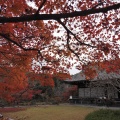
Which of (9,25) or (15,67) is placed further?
(15,67)

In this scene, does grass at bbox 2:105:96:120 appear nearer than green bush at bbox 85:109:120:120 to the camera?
No

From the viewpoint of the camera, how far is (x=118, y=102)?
77.3 ft

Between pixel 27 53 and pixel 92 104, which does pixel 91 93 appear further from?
pixel 27 53

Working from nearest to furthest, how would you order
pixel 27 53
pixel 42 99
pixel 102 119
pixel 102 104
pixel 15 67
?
pixel 27 53 < pixel 15 67 < pixel 102 119 < pixel 102 104 < pixel 42 99

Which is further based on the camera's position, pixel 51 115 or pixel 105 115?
pixel 51 115

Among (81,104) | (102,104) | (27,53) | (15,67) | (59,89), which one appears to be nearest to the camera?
(27,53)

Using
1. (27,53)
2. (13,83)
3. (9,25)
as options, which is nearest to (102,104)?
(13,83)

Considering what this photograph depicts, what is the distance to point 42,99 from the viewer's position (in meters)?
35.6

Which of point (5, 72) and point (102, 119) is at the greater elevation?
point (5, 72)

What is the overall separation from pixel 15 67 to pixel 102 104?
51.8 feet

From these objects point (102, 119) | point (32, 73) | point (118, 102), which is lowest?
point (102, 119)

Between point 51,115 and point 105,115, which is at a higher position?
point 105,115

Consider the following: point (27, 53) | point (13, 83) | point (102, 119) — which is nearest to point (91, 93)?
point (102, 119)

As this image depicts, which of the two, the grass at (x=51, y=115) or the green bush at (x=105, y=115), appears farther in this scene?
the grass at (x=51, y=115)
